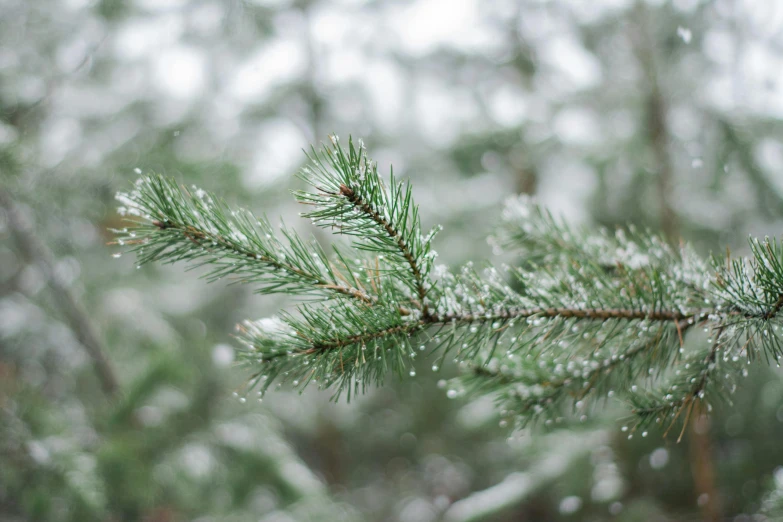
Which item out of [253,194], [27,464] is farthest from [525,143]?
[27,464]

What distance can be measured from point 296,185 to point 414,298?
119 inches

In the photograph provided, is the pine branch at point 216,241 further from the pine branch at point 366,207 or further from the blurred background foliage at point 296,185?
the blurred background foliage at point 296,185

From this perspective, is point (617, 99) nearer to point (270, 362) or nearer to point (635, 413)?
point (635, 413)

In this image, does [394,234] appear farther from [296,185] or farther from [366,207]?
[296,185]

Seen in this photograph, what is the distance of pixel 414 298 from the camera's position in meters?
0.88

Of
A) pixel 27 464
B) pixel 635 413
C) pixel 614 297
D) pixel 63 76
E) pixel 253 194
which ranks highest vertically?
pixel 63 76

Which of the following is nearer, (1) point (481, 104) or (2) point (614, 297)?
(2) point (614, 297)

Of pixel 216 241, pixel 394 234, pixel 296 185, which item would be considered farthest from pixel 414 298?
pixel 296 185

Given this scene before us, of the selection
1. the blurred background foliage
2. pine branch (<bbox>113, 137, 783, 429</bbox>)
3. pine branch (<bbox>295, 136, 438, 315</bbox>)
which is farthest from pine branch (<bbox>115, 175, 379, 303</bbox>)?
the blurred background foliage

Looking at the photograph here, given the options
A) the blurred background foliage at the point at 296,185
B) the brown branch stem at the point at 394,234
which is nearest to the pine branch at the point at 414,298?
the brown branch stem at the point at 394,234

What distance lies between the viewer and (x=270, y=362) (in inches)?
34.8

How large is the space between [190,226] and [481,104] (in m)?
3.90

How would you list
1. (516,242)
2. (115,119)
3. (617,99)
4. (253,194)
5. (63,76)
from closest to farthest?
(516,242) → (253,194) → (63,76) → (115,119) → (617,99)

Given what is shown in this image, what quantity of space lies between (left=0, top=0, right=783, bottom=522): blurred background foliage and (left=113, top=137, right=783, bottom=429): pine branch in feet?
1.77
